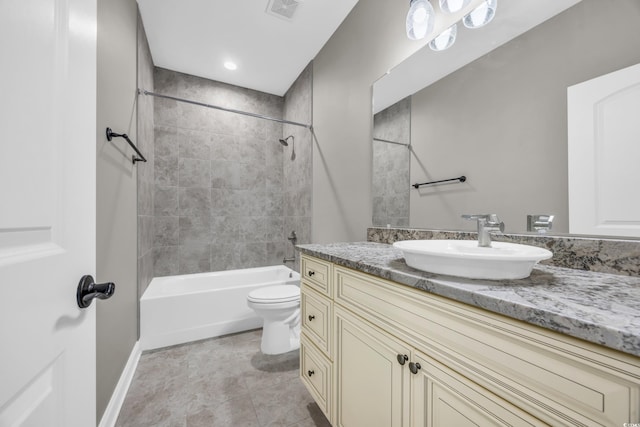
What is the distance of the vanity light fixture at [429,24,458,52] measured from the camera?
1193 mm

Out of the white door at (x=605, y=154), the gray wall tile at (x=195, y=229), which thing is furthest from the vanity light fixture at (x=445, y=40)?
the gray wall tile at (x=195, y=229)

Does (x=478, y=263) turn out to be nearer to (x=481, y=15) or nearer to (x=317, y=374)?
(x=317, y=374)

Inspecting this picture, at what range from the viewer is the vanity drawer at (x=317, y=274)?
1.13 meters

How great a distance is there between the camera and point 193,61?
252cm

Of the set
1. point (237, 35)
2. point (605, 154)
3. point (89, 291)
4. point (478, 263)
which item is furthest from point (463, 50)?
point (237, 35)

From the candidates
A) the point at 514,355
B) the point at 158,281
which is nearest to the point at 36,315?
the point at 514,355

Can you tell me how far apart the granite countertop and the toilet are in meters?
1.21

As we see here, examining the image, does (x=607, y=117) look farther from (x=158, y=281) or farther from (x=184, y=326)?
(x=158, y=281)

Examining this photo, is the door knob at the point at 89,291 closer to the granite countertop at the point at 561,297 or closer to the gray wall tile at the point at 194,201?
the granite countertop at the point at 561,297

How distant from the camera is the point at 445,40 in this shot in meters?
1.23

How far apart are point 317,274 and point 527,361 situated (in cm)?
86

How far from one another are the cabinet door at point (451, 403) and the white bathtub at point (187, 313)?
6.29ft

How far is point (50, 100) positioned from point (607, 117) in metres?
1.41

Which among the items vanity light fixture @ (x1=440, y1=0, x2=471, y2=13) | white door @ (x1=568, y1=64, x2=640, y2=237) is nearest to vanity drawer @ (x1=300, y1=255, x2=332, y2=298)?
white door @ (x1=568, y1=64, x2=640, y2=237)
